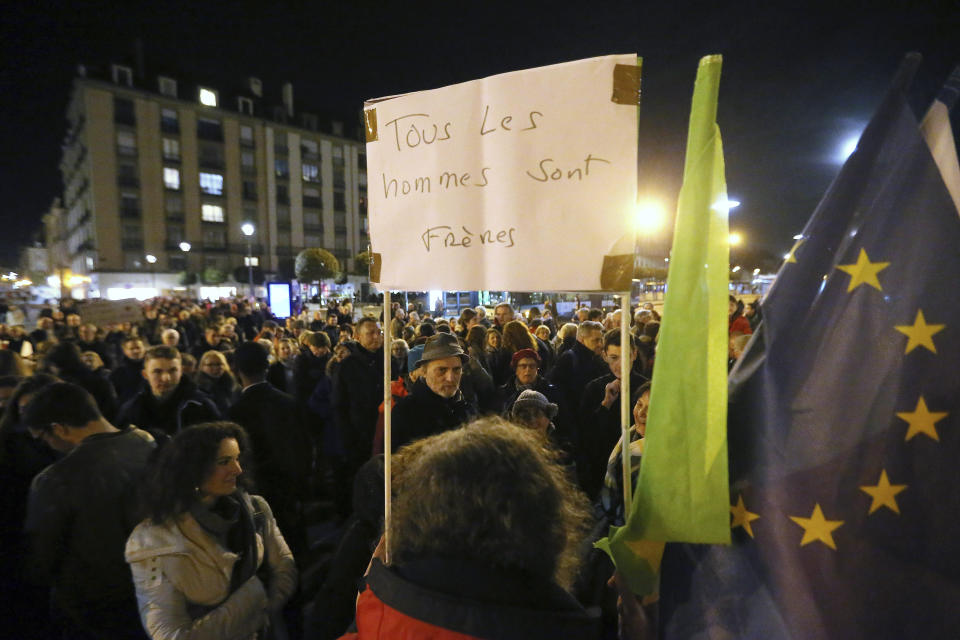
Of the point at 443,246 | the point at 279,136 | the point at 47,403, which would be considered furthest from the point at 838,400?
the point at 279,136

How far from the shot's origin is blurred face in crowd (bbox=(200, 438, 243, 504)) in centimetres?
202

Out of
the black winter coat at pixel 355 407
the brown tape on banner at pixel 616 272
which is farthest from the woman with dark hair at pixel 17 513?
the brown tape on banner at pixel 616 272

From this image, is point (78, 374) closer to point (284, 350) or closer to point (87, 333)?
point (284, 350)

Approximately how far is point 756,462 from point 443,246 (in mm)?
1130

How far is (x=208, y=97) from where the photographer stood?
50.2 metres

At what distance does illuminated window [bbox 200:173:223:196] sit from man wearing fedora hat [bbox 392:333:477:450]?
55.4 m

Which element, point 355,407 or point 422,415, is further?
point 355,407

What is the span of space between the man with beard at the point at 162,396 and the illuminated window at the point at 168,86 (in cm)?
5515

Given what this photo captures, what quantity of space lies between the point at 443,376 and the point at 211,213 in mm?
55454

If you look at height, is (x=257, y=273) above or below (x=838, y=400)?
above

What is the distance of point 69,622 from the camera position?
94.3 inches

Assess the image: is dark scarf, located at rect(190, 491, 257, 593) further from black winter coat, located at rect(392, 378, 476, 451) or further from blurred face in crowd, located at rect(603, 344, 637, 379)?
blurred face in crowd, located at rect(603, 344, 637, 379)

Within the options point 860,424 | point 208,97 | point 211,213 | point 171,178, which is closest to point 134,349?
point 860,424

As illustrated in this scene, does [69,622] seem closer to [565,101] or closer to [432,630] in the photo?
[432,630]
